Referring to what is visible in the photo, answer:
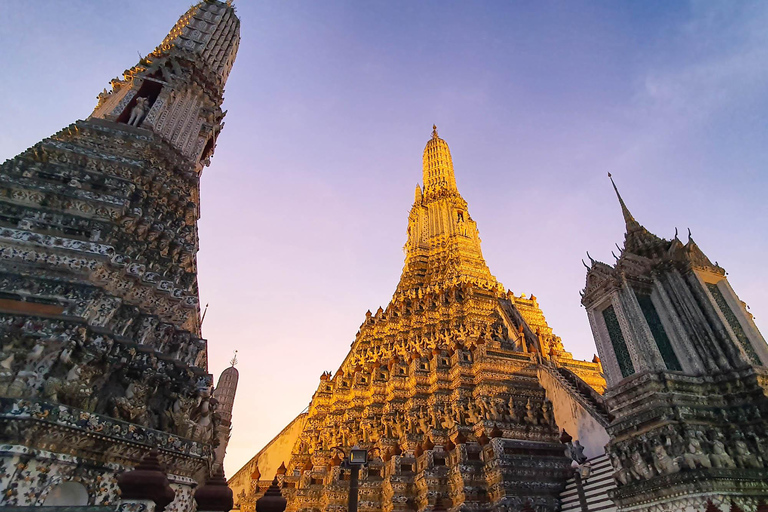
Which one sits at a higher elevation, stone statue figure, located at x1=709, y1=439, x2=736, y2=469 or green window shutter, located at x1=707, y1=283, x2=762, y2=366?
green window shutter, located at x1=707, y1=283, x2=762, y2=366

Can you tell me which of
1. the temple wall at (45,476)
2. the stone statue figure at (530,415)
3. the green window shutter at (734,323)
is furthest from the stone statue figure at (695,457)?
the temple wall at (45,476)

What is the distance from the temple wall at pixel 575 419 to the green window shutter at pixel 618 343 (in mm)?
4917

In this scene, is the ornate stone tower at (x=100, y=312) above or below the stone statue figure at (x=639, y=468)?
above

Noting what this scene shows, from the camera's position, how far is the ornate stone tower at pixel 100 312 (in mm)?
6609

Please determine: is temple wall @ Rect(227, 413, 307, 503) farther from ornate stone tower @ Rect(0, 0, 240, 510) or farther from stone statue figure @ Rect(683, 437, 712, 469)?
stone statue figure @ Rect(683, 437, 712, 469)

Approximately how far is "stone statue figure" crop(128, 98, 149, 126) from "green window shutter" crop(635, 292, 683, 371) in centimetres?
1590

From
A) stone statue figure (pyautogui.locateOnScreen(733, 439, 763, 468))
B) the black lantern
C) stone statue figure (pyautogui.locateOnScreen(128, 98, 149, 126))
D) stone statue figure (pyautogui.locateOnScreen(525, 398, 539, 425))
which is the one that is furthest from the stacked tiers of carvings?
stone statue figure (pyautogui.locateOnScreen(128, 98, 149, 126))

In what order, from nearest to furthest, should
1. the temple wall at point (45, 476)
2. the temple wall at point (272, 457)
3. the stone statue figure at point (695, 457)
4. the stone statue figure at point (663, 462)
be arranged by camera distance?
the temple wall at point (45, 476) < the stone statue figure at point (695, 457) < the stone statue figure at point (663, 462) < the temple wall at point (272, 457)

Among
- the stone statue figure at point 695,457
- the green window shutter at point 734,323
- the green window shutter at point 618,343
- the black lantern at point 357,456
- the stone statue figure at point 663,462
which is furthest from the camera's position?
the green window shutter at point 618,343

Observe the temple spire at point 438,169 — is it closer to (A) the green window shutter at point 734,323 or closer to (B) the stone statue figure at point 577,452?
(B) the stone statue figure at point 577,452

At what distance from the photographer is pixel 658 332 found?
1065 centimetres

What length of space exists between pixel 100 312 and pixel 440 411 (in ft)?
45.7

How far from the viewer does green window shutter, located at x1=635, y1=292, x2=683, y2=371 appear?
33.3 ft

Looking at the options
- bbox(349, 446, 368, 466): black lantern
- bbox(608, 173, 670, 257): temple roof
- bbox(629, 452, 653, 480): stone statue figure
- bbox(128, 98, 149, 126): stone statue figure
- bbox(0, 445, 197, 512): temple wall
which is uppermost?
bbox(128, 98, 149, 126): stone statue figure
